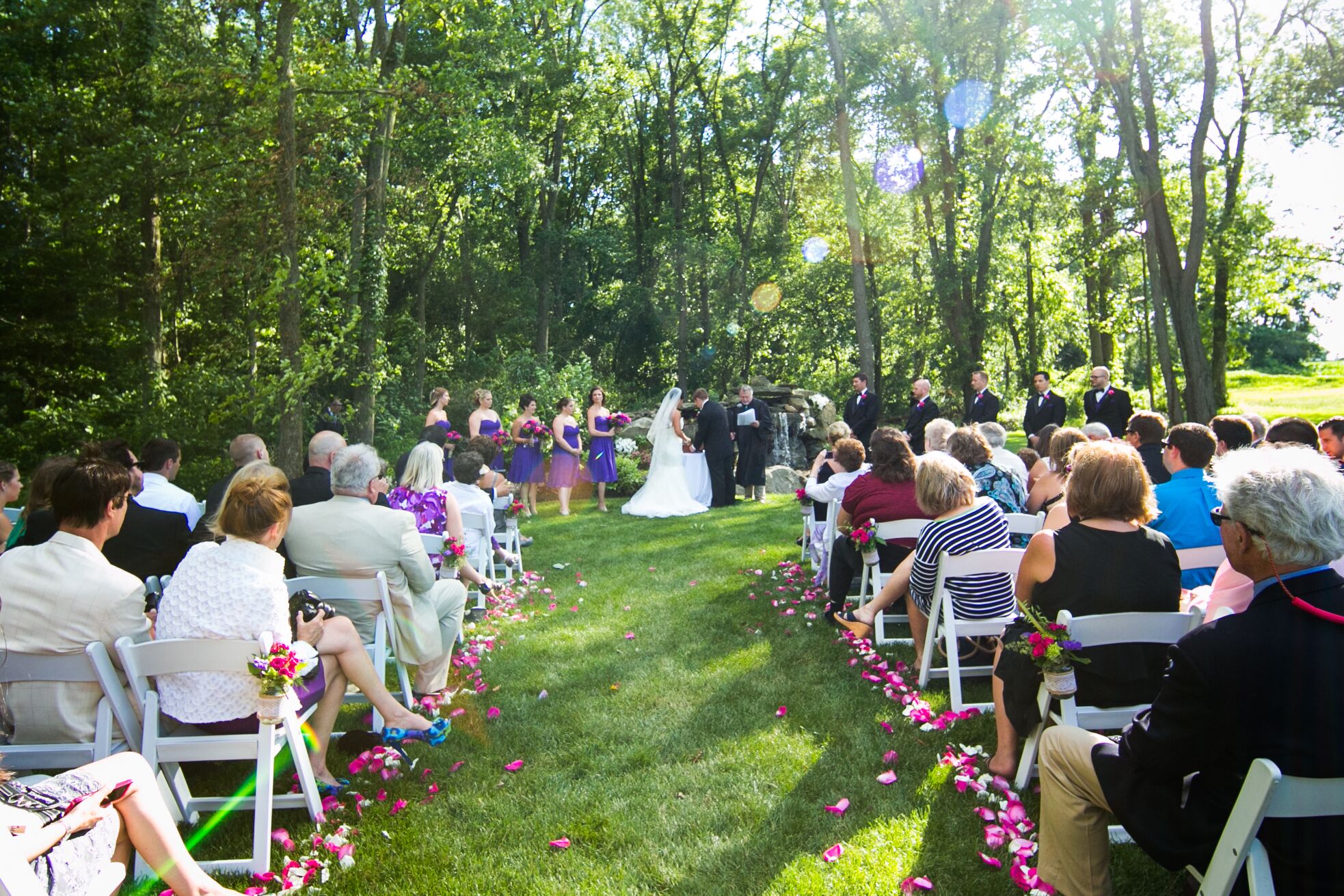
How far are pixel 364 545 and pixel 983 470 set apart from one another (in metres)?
3.90

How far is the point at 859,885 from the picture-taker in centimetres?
294

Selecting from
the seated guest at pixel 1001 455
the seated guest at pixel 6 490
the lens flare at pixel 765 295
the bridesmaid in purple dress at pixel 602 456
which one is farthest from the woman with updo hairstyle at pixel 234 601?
the lens flare at pixel 765 295

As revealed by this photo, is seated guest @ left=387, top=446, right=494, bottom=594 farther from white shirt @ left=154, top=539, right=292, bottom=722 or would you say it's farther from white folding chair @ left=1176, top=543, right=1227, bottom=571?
white folding chair @ left=1176, top=543, right=1227, bottom=571

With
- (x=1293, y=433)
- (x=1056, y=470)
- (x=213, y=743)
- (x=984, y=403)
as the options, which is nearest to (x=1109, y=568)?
(x=1293, y=433)

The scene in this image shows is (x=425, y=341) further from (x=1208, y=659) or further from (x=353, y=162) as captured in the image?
(x=1208, y=659)

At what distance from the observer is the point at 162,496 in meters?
5.33

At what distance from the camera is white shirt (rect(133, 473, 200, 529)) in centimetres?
527

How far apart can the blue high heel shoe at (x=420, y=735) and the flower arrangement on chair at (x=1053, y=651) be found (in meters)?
2.65

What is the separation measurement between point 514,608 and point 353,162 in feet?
39.1

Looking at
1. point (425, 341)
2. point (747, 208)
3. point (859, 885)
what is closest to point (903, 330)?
point (747, 208)

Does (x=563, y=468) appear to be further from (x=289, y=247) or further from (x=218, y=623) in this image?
(x=218, y=623)

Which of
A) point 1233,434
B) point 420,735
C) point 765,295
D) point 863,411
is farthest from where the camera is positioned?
point 765,295

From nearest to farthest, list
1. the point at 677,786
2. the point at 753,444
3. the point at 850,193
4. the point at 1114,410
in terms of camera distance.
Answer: the point at 677,786 → the point at 1114,410 → the point at 753,444 → the point at 850,193

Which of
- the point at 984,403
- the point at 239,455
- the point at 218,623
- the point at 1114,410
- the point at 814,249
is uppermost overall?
the point at 814,249
